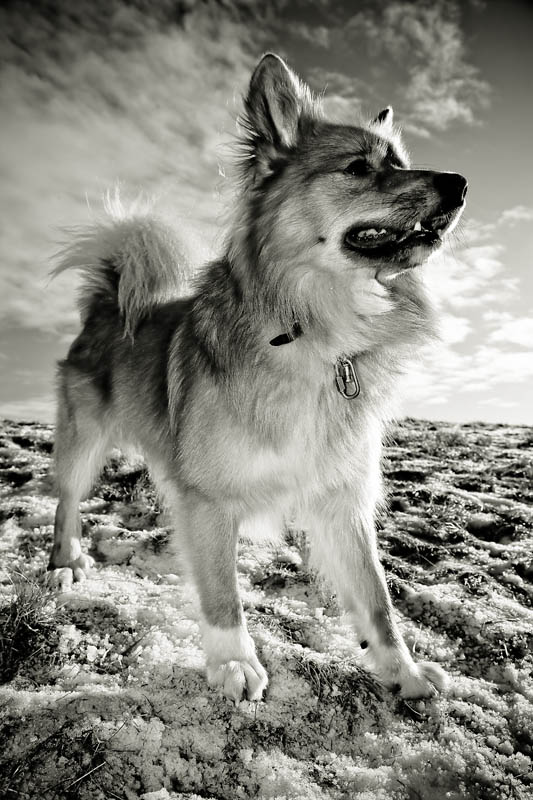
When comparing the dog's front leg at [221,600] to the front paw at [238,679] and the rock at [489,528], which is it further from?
the rock at [489,528]

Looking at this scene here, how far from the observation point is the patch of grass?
6.82 feet

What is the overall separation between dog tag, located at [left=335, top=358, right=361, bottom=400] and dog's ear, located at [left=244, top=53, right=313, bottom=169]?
1.18m

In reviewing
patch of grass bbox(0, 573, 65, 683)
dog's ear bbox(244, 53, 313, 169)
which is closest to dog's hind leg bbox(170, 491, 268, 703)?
patch of grass bbox(0, 573, 65, 683)

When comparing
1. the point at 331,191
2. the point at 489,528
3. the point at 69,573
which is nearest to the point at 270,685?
the point at 69,573

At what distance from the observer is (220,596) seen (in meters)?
2.27

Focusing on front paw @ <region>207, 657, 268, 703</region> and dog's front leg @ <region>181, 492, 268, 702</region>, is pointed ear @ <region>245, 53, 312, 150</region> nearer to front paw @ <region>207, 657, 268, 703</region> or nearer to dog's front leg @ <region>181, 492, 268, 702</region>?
dog's front leg @ <region>181, 492, 268, 702</region>

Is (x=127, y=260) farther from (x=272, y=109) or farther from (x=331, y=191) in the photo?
(x=331, y=191)

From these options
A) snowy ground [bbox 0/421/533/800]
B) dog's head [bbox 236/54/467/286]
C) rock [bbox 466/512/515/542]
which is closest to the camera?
→ snowy ground [bbox 0/421/533/800]

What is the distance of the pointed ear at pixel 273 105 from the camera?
254 centimetres

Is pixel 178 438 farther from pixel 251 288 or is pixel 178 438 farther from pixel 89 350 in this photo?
pixel 89 350

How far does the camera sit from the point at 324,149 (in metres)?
2.51

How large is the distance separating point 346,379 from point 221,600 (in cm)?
118

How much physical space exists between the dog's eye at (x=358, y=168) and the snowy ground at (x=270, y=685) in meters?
2.27

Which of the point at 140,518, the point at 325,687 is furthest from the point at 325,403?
the point at 140,518
